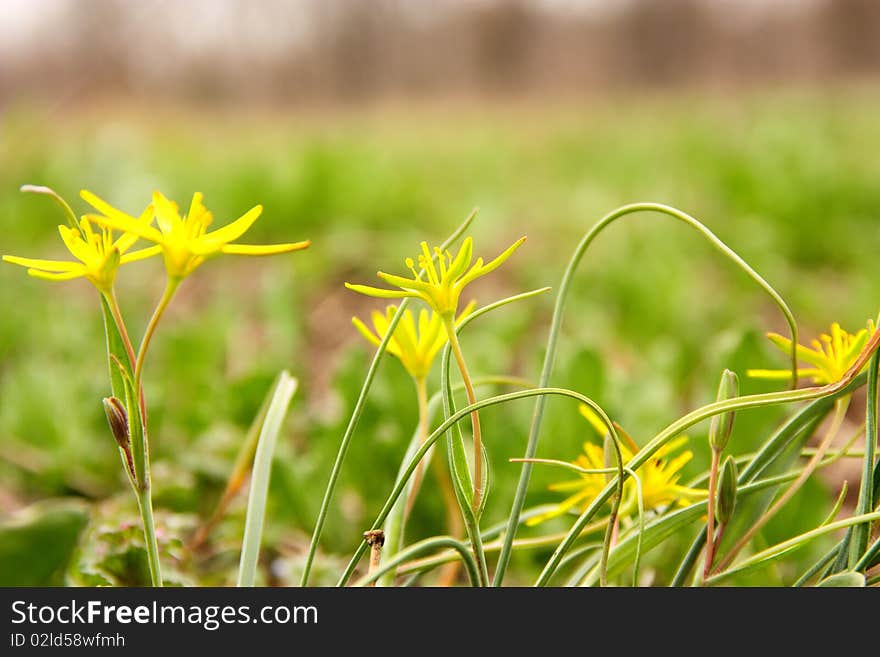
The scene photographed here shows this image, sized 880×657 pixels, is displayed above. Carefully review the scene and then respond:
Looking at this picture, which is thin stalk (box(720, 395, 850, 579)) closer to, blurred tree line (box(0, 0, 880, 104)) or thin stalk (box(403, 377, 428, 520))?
thin stalk (box(403, 377, 428, 520))

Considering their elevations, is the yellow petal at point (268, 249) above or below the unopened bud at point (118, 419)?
above

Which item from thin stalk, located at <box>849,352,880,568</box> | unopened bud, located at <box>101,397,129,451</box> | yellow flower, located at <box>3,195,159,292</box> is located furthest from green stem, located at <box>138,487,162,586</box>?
thin stalk, located at <box>849,352,880,568</box>

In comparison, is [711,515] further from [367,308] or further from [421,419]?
[367,308]

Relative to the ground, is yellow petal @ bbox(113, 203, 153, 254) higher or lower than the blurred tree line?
lower

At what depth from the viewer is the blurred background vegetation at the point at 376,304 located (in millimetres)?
1134

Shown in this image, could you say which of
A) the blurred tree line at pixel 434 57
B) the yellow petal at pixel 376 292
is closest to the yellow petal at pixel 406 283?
the yellow petal at pixel 376 292

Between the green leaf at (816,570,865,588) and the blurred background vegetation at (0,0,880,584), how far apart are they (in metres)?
0.29

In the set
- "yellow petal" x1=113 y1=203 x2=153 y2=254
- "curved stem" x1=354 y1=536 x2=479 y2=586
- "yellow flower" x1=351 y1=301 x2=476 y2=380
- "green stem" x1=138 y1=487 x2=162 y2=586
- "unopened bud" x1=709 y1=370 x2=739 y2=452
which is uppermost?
"yellow petal" x1=113 y1=203 x2=153 y2=254

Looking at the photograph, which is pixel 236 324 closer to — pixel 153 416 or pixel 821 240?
pixel 153 416

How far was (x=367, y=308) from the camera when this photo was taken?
240 cm

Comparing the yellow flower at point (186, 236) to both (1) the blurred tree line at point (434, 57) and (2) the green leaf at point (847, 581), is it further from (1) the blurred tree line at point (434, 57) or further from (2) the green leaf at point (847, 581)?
(1) the blurred tree line at point (434, 57)

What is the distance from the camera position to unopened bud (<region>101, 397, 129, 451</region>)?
52cm

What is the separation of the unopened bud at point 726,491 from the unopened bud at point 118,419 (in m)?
0.38
